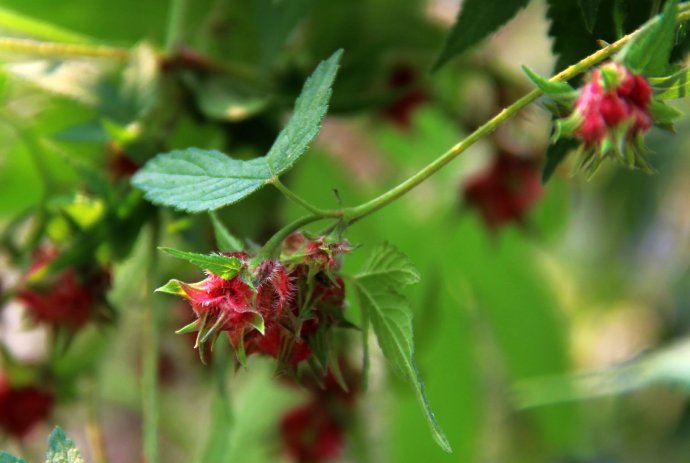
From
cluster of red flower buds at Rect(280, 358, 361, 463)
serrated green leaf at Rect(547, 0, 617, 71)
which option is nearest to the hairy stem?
cluster of red flower buds at Rect(280, 358, 361, 463)

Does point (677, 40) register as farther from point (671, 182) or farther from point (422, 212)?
point (671, 182)

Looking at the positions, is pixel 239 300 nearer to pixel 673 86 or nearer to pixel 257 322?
pixel 257 322

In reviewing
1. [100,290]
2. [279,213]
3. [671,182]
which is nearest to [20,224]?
[100,290]

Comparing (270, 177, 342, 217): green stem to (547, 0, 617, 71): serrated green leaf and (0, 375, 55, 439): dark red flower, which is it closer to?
(547, 0, 617, 71): serrated green leaf

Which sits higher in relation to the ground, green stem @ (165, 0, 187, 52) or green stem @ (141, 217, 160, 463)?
green stem @ (165, 0, 187, 52)

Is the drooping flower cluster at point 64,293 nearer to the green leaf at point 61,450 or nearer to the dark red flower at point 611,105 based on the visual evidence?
the green leaf at point 61,450

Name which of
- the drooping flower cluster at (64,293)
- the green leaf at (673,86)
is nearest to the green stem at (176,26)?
the drooping flower cluster at (64,293)
